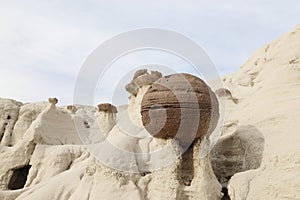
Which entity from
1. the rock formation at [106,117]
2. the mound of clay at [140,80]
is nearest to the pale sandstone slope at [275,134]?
the mound of clay at [140,80]

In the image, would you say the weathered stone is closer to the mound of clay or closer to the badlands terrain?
the mound of clay

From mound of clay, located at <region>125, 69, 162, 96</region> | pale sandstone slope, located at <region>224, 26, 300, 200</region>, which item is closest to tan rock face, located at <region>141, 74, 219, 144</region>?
pale sandstone slope, located at <region>224, 26, 300, 200</region>

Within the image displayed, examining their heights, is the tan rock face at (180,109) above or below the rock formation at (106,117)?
below

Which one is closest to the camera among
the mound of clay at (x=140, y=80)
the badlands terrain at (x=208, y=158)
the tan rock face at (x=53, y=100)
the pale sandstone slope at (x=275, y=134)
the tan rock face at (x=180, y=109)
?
the pale sandstone slope at (x=275, y=134)

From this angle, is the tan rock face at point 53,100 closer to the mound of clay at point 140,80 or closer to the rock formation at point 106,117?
the rock formation at point 106,117

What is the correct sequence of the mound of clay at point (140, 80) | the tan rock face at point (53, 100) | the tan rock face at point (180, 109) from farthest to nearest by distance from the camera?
the tan rock face at point (53, 100) → the mound of clay at point (140, 80) → the tan rock face at point (180, 109)

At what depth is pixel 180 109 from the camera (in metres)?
7.07

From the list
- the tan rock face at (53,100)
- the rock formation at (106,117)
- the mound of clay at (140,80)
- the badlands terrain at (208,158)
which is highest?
the mound of clay at (140,80)

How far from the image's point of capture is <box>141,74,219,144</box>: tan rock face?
712 centimetres

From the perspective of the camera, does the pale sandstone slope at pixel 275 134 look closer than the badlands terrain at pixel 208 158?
Yes

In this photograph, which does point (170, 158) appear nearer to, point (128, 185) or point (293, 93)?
point (128, 185)

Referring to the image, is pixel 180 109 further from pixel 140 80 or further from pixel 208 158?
pixel 140 80

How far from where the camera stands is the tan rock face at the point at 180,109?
280 inches

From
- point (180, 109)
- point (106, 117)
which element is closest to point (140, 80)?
point (106, 117)
